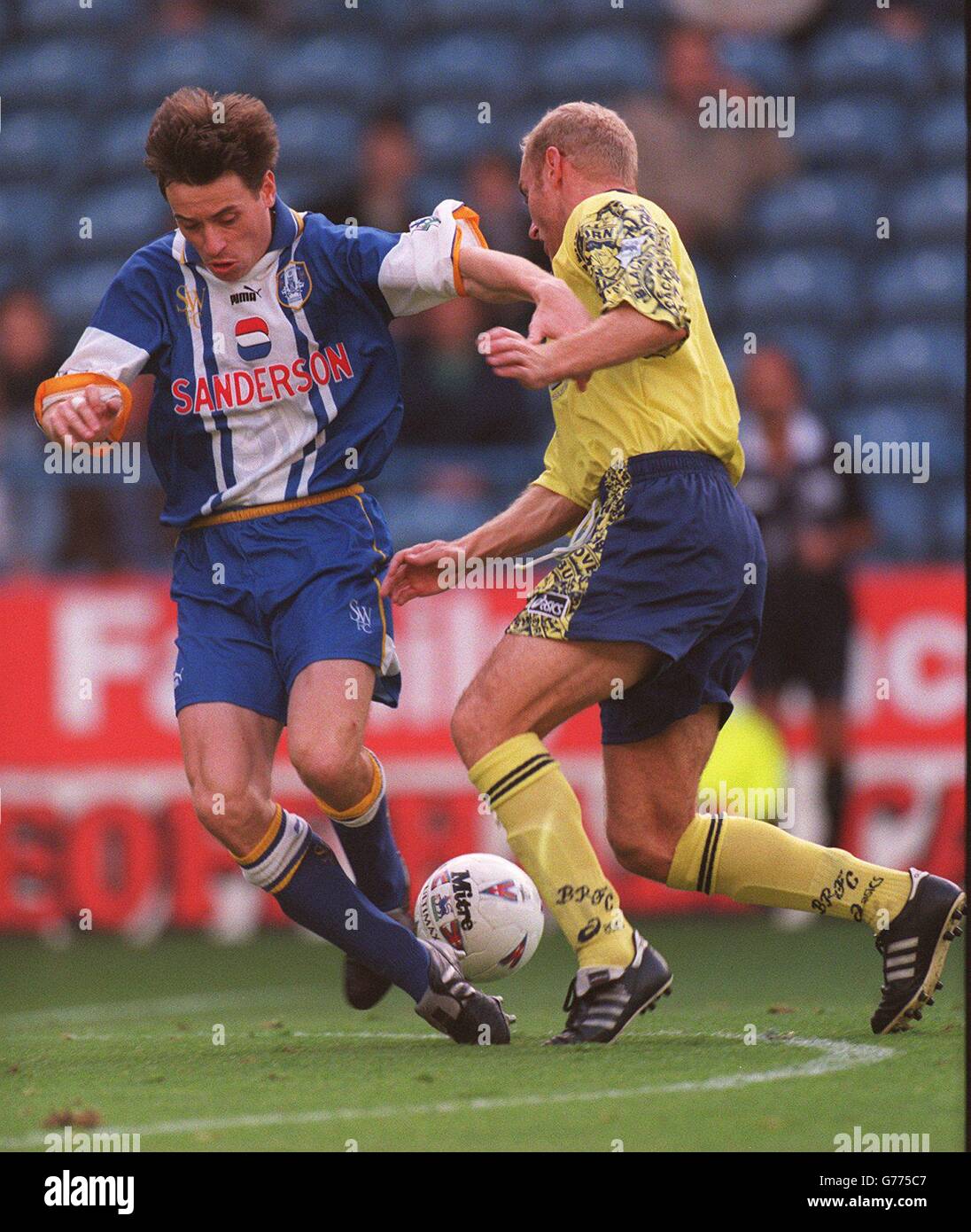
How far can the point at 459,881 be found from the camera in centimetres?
476

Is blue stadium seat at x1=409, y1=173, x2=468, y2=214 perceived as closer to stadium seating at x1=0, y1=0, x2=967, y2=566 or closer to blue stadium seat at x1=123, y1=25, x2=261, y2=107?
stadium seating at x1=0, y1=0, x2=967, y2=566

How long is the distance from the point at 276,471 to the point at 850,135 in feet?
26.7

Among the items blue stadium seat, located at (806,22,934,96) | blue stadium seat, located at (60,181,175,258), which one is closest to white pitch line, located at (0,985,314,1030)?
blue stadium seat, located at (60,181,175,258)

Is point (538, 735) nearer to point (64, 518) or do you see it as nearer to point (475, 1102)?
point (475, 1102)

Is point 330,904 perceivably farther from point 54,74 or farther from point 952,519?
point 54,74

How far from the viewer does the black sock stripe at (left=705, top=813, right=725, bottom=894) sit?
442 cm

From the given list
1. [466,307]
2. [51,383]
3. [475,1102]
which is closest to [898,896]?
[475,1102]

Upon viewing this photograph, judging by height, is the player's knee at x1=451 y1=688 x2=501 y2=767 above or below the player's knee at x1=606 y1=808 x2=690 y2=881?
above

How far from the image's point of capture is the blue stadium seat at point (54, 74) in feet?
39.6

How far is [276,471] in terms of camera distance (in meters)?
4.43

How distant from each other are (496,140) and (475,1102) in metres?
8.53

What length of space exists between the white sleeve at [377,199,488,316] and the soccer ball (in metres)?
1.38

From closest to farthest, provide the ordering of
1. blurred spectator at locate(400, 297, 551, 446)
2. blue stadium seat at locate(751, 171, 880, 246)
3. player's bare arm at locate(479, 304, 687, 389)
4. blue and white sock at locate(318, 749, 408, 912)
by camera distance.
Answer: player's bare arm at locate(479, 304, 687, 389) < blue and white sock at locate(318, 749, 408, 912) < blurred spectator at locate(400, 297, 551, 446) < blue stadium seat at locate(751, 171, 880, 246)

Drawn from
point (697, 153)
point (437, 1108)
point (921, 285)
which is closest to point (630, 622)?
point (437, 1108)
